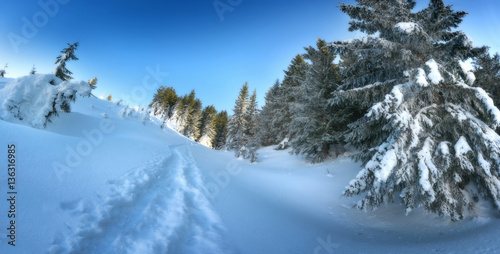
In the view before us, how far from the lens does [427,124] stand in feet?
18.1

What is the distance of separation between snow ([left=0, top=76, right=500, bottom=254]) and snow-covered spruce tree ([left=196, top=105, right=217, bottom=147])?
41.2 m

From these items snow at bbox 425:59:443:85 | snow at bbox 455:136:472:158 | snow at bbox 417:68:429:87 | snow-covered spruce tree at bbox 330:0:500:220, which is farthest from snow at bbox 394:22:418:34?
snow at bbox 455:136:472:158

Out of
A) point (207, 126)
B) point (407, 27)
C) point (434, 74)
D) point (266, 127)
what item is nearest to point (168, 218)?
point (434, 74)

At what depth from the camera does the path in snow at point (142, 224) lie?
2.61 m

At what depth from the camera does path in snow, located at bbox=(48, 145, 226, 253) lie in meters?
2.61

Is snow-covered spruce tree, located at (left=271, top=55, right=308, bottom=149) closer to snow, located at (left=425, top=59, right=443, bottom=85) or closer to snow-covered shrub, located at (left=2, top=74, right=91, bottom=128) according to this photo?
snow, located at (left=425, top=59, right=443, bottom=85)

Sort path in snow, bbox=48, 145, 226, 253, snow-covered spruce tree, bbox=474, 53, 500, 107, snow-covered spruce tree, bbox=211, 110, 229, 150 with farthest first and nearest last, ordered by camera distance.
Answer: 1. snow-covered spruce tree, bbox=211, 110, 229, 150
2. snow-covered spruce tree, bbox=474, 53, 500, 107
3. path in snow, bbox=48, 145, 226, 253

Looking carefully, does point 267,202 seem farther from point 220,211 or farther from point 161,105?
point 161,105

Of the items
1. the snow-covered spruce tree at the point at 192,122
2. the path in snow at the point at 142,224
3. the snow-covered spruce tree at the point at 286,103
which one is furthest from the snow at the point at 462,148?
the snow-covered spruce tree at the point at 192,122

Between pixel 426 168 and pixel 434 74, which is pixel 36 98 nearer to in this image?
pixel 426 168

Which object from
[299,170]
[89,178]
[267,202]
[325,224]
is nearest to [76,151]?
[89,178]

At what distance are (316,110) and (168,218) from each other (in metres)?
11.5

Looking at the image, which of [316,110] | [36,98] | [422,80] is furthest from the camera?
[316,110]

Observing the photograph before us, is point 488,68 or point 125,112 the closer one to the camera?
point 488,68
